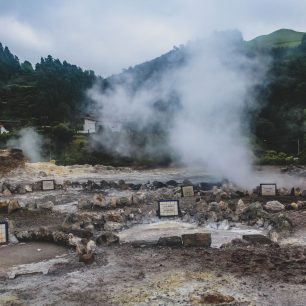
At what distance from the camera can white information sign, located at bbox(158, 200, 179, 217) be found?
12.6 m

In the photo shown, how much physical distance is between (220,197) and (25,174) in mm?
19228

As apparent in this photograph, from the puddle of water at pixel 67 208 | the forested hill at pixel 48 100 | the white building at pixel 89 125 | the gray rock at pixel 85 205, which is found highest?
the forested hill at pixel 48 100

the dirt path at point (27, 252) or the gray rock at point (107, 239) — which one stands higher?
the gray rock at point (107, 239)

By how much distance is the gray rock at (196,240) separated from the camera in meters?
9.32

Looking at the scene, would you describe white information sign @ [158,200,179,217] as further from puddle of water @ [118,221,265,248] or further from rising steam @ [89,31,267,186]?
rising steam @ [89,31,267,186]

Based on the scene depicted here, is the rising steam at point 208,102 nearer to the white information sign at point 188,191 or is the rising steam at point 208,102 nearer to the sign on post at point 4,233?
the white information sign at point 188,191

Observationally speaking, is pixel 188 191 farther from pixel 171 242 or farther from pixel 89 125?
pixel 89 125

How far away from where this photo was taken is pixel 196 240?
30.6ft

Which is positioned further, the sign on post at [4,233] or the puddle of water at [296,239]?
the sign on post at [4,233]

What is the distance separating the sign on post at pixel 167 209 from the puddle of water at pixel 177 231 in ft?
1.23

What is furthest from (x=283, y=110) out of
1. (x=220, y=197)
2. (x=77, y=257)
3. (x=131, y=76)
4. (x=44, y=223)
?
(x=77, y=257)

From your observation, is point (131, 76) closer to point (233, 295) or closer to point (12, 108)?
point (233, 295)

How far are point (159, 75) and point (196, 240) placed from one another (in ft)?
68.8

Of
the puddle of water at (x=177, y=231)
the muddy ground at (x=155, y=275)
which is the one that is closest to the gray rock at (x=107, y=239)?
the muddy ground at (x=155, y=275)
